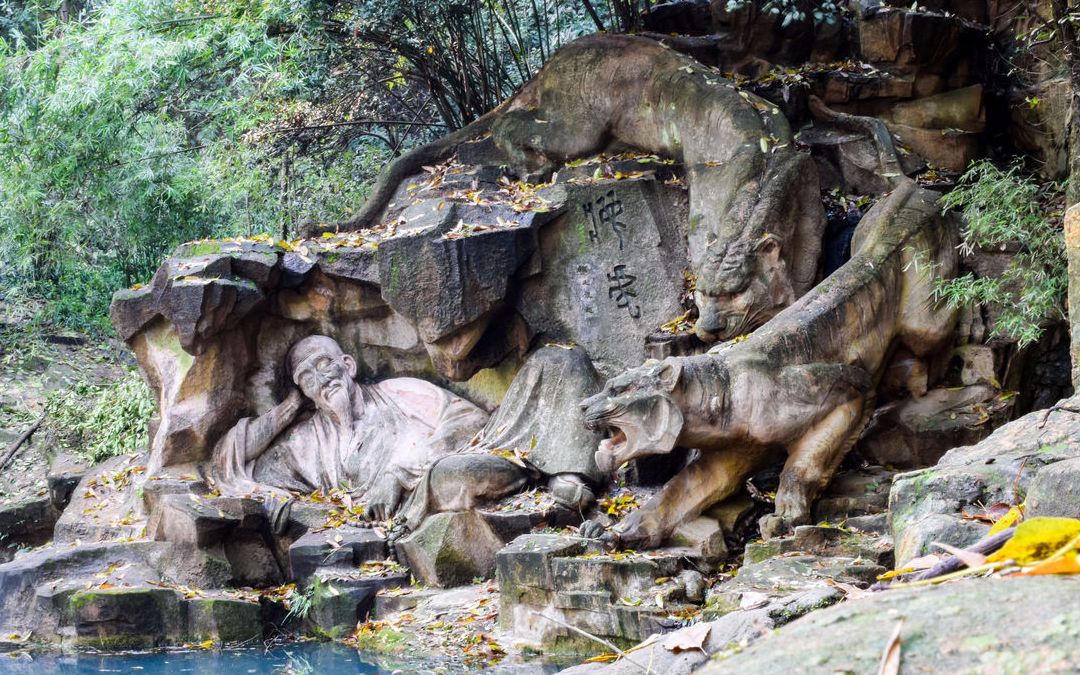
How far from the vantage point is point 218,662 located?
6.92m

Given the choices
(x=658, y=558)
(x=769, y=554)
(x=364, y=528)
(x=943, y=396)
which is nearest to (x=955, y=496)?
(x=769, y=554)

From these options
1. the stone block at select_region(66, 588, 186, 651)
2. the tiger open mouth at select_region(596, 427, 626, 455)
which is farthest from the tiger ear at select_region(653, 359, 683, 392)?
the stone block at select_region(66, 588, 186, 651)

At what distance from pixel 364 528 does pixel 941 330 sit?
390 centimetres

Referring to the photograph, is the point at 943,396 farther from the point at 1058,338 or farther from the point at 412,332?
the point at 412,332

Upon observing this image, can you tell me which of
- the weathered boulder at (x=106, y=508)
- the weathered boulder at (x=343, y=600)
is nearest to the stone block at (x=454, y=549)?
the weathered boulder at (x=343, y=600)

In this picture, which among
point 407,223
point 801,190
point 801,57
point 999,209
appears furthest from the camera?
point 801,57

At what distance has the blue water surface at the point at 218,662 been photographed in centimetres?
657

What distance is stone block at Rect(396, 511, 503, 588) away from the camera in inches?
292

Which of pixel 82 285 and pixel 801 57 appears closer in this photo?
pixel 801 57

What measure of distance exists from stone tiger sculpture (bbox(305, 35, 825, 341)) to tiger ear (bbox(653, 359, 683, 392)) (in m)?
1.15

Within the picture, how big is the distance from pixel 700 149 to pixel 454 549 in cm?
325

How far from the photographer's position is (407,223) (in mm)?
8945

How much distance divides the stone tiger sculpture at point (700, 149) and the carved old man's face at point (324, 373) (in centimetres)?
99

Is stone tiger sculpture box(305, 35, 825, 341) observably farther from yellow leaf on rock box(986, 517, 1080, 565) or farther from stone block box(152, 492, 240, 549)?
yellow leaf on rock box(986, 517, 1080, 565)
